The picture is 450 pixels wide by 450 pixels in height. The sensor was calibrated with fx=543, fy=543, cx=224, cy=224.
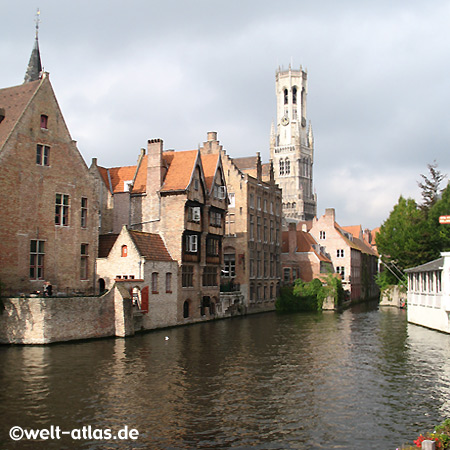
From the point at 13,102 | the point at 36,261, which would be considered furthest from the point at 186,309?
the point at 13,102

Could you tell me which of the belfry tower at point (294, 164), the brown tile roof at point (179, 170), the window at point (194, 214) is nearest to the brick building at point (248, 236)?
the brown tile roof at point (179, 170)

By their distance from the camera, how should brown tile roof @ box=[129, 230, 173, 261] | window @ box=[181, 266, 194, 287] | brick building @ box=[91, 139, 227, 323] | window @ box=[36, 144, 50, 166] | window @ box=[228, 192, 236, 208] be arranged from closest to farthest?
1. window @ box=[36, 144, 50, 166]
2. brown tile roof @ box=[129, 230, 173, 261]
3. brick building @ box=[91, 139, 227, 323]
4. window @ box=[181, 266, 194, 287]
5. window @ box=[228, 192, 236, 208]

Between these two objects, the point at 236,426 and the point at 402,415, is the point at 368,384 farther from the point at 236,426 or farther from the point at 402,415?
the point at 236,426

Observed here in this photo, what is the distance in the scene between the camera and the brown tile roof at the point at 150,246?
42575mm

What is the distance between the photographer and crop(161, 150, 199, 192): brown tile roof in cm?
4753

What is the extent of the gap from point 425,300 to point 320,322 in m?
9.83

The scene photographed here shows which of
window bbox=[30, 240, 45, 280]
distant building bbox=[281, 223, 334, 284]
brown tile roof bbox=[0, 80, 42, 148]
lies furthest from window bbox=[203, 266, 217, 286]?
distant building bbox=[281, 223, 334, 284]

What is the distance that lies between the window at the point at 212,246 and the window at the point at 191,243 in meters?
2.50

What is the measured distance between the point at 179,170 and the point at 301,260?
3242cm

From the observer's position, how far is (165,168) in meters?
50.0

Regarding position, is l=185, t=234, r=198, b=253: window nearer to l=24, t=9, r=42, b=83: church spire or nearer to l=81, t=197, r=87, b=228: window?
l=81, t=197, r=87, b=228: window

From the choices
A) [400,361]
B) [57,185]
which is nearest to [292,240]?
[57,185]

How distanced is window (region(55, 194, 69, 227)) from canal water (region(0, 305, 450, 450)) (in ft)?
35.3

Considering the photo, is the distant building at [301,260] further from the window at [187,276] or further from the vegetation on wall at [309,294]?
the window at [187,276]
